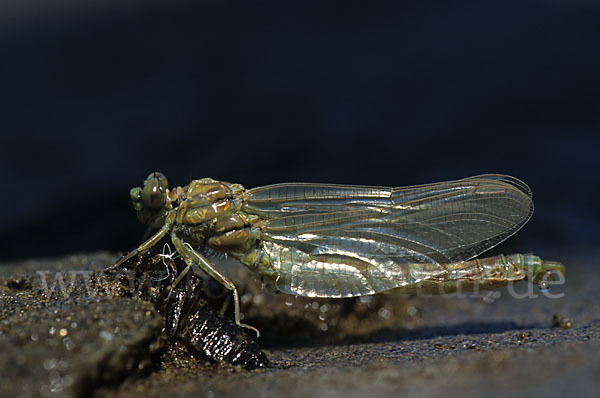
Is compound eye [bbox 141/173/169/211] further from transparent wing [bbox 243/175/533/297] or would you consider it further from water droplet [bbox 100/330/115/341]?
water droplet [bbox 100/330/115/341]

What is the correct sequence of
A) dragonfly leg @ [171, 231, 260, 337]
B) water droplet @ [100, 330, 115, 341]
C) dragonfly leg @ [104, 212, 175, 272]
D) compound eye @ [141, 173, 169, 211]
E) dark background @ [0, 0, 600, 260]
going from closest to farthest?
1. water droplet @ [100, 330, 115, 341]
2. dragonfly leg @ [104, 212, 175, 272]
3. dragonfly leg @ [171, 231, 260, 337]
4. compound eye @ [141, 173, 169, 211]
5. dark background @ [0, 0, 600, 260]

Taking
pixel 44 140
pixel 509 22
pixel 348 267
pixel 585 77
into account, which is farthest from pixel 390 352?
pixel 509 22

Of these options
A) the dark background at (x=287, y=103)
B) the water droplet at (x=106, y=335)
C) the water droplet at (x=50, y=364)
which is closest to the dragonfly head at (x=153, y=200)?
the water droplet at (x=106, y=335)

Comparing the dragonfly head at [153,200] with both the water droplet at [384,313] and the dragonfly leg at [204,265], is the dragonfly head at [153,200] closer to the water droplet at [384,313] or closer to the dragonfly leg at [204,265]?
the dragonfly leg at [204,265]

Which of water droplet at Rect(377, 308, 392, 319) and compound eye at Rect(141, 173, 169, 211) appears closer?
compound eye at Rect(141, 173, 169, 211)

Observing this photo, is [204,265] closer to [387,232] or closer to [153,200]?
[153,200]

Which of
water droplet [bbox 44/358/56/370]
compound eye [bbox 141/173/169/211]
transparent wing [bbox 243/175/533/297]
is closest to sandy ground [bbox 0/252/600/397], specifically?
water droplet [bbox 44/358/56/370]
